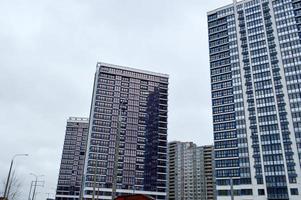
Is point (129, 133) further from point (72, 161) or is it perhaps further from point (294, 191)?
point (294, 191)

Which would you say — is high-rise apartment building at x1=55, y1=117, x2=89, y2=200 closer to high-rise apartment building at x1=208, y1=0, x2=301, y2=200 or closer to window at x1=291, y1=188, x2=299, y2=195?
high-rise apartment building at x1=208, y1=0, x2=301, y2=200

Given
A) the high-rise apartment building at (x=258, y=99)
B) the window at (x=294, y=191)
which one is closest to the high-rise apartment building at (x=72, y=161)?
the high-rise apartment building at (x=258, y=99)

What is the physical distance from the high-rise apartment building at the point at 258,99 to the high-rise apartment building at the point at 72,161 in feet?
338

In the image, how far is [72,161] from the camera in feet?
600

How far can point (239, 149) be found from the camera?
105 meters

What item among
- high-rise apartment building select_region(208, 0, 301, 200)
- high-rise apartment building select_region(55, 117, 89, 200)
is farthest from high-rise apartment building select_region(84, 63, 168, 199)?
high-rise apartment building select_region(208, 0, 301, 200)

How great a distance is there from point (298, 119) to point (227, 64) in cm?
3519

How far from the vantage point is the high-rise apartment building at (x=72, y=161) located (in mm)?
176750

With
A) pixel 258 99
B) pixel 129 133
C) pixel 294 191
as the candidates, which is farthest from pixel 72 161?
pixel 294 191

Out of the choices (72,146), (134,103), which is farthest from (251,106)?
(72,146)

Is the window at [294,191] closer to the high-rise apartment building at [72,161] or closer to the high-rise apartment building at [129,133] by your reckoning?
the high-rise apartment building at [129,133]

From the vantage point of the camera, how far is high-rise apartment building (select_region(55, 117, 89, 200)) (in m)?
177

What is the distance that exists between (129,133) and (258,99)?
67.7 meters

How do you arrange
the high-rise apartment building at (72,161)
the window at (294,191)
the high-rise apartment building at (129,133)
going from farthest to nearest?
the high-rise apartment building at (72,161) < the high-rise apartment building at (129,133) < the window at (294,191)
